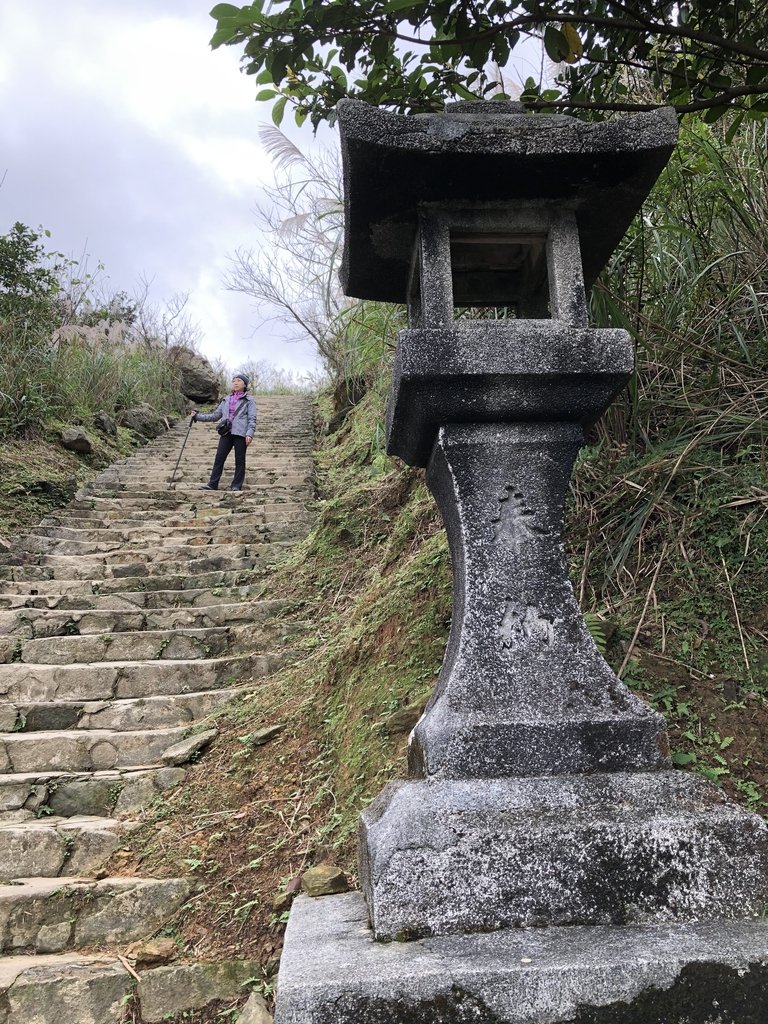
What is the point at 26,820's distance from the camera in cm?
325

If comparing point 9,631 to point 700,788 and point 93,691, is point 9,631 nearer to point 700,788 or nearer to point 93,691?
point 93,691

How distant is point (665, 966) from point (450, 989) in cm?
42

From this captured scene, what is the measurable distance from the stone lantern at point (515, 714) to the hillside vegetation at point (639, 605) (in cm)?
53

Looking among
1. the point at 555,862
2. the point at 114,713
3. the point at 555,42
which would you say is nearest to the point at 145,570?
the point at 114,713

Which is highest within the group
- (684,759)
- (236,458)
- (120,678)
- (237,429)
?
(237,429)

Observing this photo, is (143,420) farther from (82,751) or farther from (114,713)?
(82,751)

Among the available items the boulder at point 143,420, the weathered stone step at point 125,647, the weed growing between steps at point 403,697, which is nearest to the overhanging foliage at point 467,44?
the weed growing between steps at point 403,697

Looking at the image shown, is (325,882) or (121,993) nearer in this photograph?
(325,882)

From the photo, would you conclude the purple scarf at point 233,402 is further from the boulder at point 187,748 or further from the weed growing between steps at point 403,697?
the boulder at point 187,748

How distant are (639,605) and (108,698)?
3.12 meters

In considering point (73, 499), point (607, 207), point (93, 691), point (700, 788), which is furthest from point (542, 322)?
point (73, 499)

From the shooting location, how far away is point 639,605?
2627 millimetres

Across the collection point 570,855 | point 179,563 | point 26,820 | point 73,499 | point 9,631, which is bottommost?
point 26,820

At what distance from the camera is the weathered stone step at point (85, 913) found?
2594 millimetres
